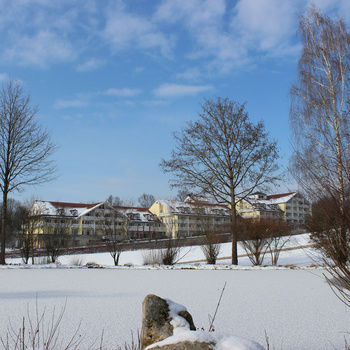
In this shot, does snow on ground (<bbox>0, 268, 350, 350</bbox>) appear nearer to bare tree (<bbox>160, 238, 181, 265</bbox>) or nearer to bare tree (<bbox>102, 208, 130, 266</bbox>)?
bare tree (<bbox>160, 238, 181, 265</bbox>)

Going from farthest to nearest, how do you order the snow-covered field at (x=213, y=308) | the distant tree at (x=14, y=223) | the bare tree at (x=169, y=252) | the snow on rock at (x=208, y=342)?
the distant tree at (x=14, y=223), the bare tree at (x=169, y=252), the snow-covered field at (x=213, y=308), the snow on rock at (x=208, y=342)

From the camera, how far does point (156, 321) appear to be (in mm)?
3309

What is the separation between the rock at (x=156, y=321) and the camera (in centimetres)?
323

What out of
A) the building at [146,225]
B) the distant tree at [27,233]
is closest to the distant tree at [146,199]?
the building at [146,225]

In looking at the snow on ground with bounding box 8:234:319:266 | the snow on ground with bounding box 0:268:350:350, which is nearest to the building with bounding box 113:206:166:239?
the snow on ground with bounding box 8:234:319:266

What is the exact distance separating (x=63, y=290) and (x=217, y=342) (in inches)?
278

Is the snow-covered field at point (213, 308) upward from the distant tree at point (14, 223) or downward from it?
downward

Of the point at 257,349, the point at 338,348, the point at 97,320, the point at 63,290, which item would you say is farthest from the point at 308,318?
the point at 63,290

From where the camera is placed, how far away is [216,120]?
1939cm

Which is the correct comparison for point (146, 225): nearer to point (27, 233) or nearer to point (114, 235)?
point (114, 235)

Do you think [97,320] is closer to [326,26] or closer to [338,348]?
[338,348]

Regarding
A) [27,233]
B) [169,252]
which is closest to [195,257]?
[169,252]

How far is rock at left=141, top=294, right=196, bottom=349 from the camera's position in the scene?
3234mm

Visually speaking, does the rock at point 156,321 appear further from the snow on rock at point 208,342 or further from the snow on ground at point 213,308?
the snow on ground at point 213,308
